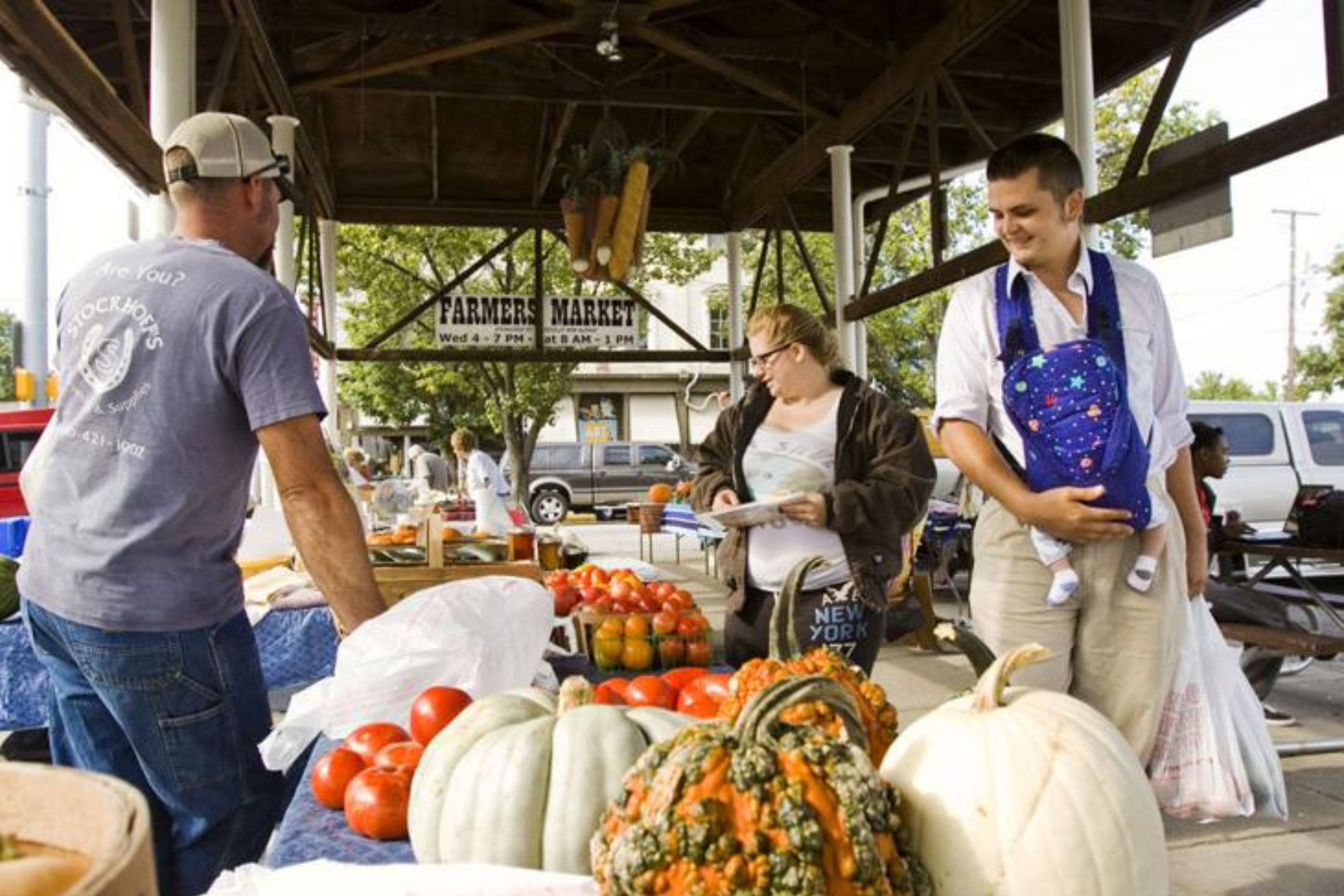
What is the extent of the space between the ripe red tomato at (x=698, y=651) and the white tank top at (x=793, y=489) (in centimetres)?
34

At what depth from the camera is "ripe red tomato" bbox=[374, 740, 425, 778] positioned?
172 cm

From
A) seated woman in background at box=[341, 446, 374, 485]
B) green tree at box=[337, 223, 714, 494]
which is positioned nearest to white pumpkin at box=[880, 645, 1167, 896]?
seated woman in background at box=[341, 446, 374, 485]

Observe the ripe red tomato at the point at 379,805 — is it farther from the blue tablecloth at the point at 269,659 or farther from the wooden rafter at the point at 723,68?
the wooden rafter at the point at 723,68

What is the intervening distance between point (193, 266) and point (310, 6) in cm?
637

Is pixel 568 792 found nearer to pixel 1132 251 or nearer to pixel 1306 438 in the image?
pixel 1306 438

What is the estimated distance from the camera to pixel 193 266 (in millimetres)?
2100

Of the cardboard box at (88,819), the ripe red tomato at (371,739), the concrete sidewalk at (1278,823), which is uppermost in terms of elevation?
the cardboard box at (88,819)

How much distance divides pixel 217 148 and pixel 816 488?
192 centimetres

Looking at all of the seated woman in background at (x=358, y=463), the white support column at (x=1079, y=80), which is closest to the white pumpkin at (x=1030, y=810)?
the white support column at (x=1079, y=80)

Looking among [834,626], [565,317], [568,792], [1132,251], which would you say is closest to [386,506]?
[565,317]

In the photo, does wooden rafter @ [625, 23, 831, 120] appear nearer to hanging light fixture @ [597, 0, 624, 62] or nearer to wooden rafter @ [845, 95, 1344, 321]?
hanging light fixture @ [597, 0, 624, 62]

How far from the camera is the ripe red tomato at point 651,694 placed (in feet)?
6.56

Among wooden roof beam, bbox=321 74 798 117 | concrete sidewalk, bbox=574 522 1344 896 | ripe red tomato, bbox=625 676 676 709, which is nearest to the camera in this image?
ripe red tomato, bbox=625 676 676 709

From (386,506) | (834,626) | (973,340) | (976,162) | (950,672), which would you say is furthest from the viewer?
(976,162)
